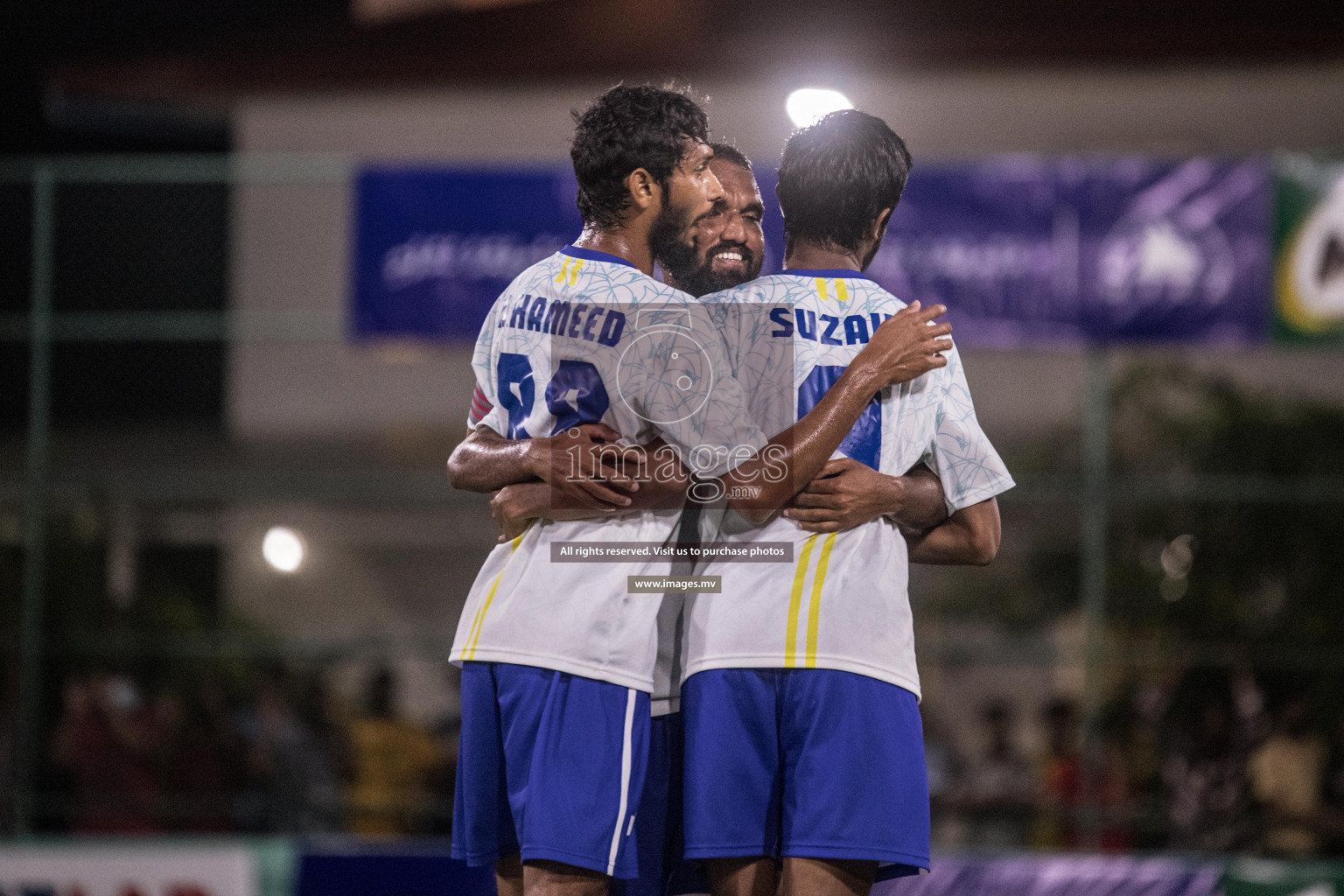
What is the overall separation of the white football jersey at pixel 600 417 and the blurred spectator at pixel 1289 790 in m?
5.98

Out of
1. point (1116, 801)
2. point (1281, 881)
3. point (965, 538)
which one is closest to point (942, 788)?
point (1116, 801)

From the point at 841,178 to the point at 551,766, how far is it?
1199 mm

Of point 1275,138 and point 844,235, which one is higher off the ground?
point 1275,138

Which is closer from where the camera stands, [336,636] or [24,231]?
[24,231]

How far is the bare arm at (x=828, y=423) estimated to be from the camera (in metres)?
2.71

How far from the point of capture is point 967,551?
2887mm

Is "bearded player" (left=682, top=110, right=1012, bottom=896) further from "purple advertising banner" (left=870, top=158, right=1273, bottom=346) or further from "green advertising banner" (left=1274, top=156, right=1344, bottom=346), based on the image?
"green advertising banner" (left=1274, top=156, right=1344, bottom=346)

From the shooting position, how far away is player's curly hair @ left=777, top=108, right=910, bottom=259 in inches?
112

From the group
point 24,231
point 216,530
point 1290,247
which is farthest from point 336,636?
point 1290,247

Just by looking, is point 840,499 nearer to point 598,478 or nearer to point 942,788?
point 598,478

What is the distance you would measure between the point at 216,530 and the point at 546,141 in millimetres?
3539

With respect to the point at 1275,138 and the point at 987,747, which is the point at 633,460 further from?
the point at 1275,138

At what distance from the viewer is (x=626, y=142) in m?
2.86

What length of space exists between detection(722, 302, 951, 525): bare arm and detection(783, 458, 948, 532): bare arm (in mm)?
39
